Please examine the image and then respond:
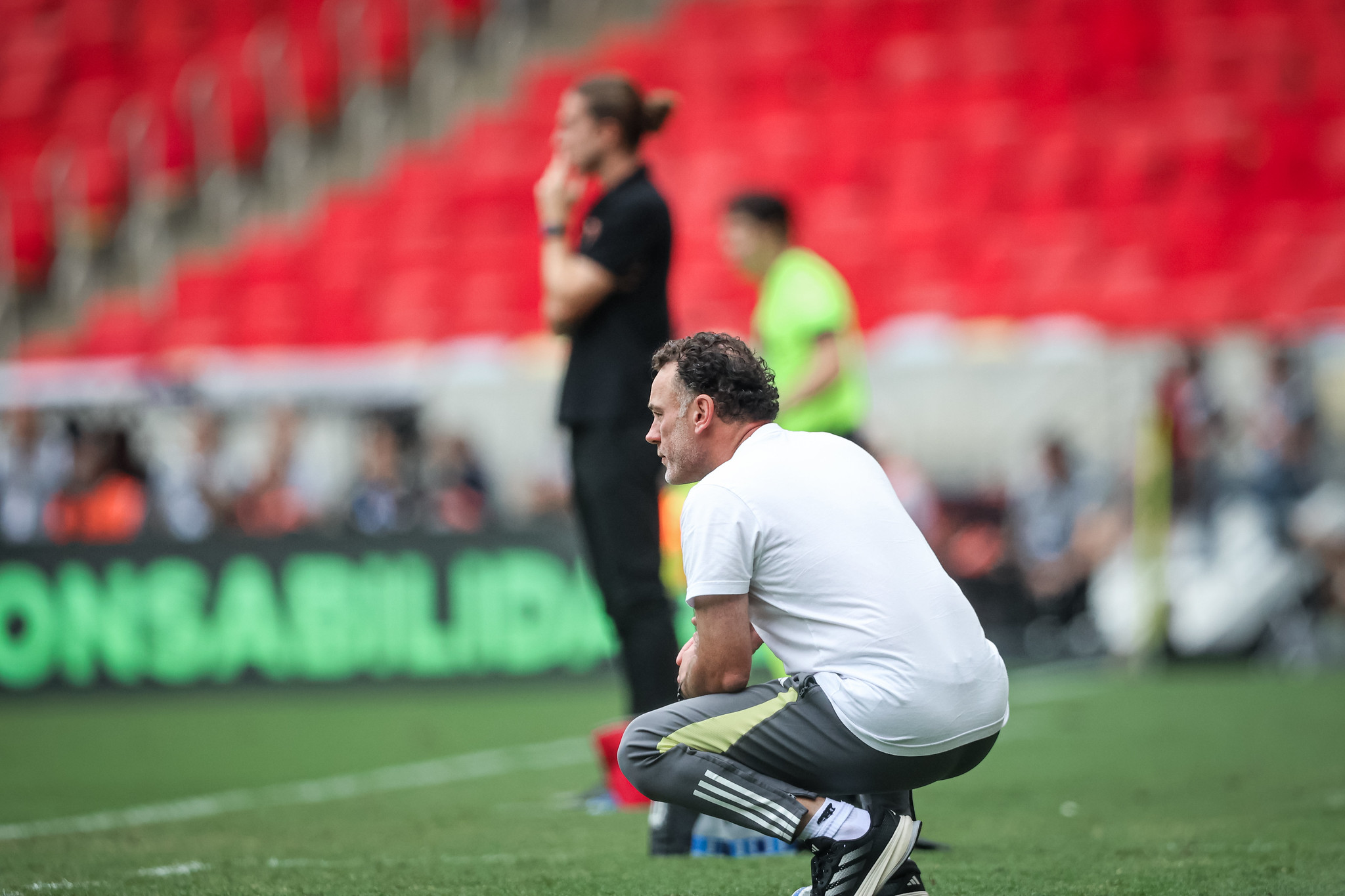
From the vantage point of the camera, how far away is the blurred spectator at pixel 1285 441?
10.4 m

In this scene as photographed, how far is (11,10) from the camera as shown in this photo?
1875 centimetres

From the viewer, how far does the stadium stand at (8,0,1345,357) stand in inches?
546

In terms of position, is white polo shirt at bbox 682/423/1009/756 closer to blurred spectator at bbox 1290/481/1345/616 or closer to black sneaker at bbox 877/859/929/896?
black sneaker at bbox 877/859/929/896

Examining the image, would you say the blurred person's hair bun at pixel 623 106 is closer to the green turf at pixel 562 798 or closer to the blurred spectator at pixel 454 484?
the green turf at pixel 562 798

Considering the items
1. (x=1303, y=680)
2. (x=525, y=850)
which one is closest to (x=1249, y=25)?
(x=1303, y=680)

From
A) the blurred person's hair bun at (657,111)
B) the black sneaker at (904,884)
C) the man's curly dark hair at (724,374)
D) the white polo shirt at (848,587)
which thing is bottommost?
the black sneaker at (904,884)

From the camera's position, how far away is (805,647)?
3.41m

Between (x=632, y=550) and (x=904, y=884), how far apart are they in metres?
1.72

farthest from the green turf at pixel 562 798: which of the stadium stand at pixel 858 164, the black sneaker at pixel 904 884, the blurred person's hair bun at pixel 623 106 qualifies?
the stadium stand at pixel 858 164

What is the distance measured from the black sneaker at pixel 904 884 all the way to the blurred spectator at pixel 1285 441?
767 centimetres

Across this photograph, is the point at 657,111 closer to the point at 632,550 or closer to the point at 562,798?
the point at 632,550

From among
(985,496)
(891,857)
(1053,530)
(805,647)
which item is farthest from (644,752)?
(985,496)

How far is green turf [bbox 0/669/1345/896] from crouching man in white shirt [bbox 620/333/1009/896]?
1.74ft

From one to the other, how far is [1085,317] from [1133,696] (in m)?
4.95
